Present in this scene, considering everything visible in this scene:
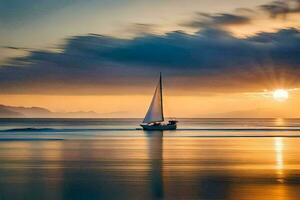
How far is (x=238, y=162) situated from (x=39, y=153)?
17.3m

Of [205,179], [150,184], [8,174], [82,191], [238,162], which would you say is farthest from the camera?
[238,162]

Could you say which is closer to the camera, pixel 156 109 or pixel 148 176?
pixel 148 176

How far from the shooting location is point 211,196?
78.2ft

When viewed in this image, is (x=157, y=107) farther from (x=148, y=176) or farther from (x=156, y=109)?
(x=148, y=176)

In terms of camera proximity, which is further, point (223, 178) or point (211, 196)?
point (223, 178)

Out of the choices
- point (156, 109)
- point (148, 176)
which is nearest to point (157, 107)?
point (156, 109)

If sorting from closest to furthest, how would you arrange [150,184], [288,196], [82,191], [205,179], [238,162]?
[288,196], [82,191], [150,184], [205,179], [238,162]

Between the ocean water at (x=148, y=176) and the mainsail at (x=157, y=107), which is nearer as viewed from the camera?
the ocean water at (x=148, y=176)

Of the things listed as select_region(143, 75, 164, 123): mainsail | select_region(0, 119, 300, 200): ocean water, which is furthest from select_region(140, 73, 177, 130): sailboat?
select_region(0, 119, 300, 200): ocean water

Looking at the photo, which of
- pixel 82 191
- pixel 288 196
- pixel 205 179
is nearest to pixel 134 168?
pixel 205 179

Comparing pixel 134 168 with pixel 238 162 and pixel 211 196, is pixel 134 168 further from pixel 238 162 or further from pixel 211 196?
pixel 211 196

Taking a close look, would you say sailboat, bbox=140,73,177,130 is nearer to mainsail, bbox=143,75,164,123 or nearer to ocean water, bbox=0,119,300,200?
mainsail, bbox=143,75,164,123

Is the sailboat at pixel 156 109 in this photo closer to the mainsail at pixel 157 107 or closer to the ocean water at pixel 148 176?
the mainsail at pixel 157 107

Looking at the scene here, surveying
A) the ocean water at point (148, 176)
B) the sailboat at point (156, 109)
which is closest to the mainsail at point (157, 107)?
the sailboat at point (156, 109)
